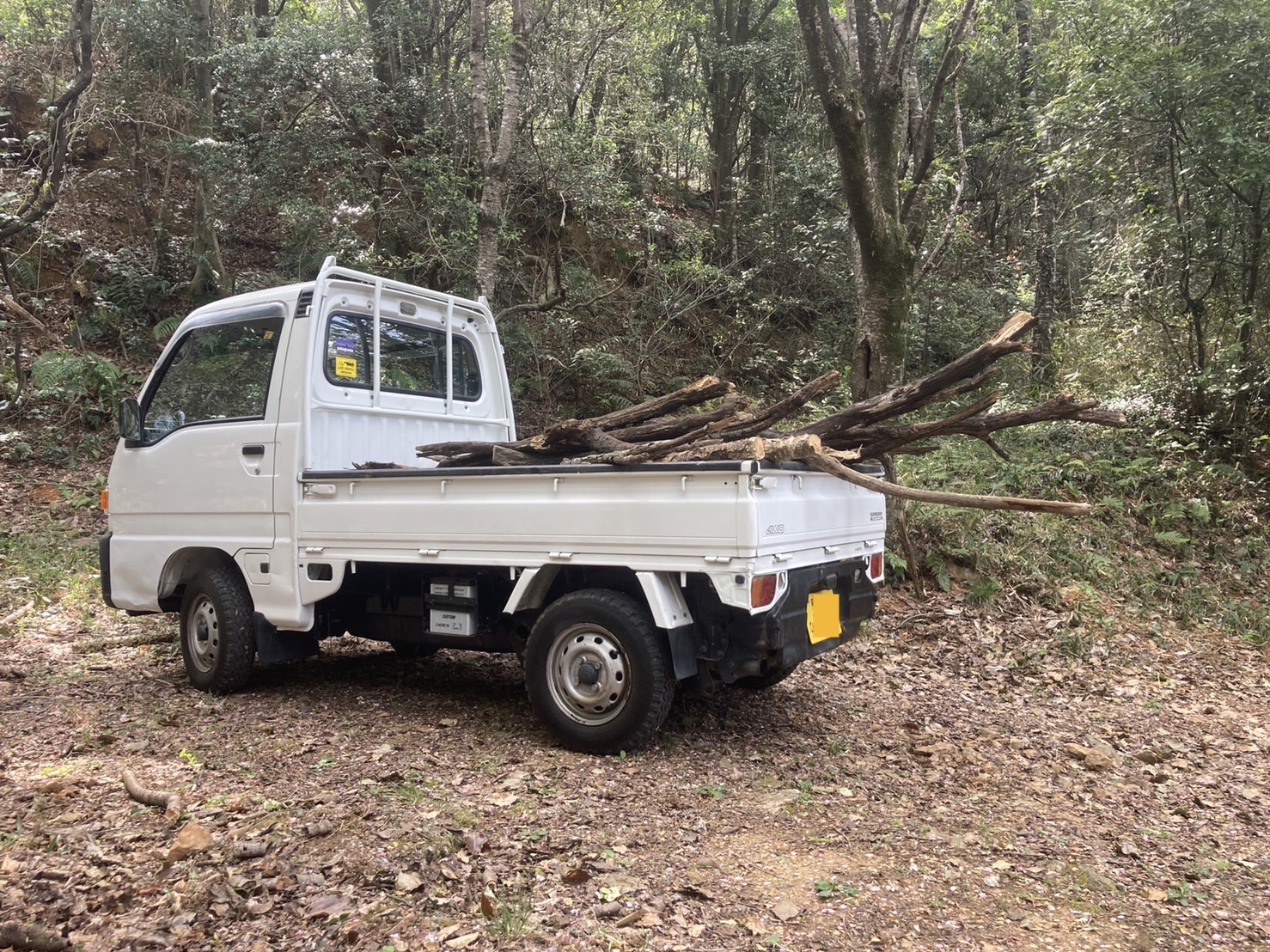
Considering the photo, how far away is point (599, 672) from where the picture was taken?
415 cm

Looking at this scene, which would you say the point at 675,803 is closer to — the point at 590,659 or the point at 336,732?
the point at 590,659

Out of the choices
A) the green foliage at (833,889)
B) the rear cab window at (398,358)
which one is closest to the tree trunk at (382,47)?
the rear cab window at (398,358)

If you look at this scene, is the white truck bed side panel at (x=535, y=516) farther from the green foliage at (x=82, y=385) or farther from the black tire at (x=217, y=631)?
the green foliage at (x=82, y=385)

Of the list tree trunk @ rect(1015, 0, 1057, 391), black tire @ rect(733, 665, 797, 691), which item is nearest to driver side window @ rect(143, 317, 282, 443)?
black tire @ rect(733, 665, 797, 691)

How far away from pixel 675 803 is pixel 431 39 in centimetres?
1360

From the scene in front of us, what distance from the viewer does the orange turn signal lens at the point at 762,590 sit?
12.3ft

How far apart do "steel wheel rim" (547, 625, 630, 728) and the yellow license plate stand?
936 mm

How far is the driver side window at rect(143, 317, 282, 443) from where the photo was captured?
528 centimetres

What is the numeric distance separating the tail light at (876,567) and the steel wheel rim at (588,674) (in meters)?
1.67

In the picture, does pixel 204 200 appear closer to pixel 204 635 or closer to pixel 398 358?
pixel 398 358

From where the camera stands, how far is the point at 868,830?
353cm

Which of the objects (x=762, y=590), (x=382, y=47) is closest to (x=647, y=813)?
(x=762, y=590)

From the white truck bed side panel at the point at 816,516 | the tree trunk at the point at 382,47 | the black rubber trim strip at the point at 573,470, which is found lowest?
the white truck bed side panel at the point at 816,516

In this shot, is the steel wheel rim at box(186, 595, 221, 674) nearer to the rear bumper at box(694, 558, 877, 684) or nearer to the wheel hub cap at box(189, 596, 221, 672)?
the wheel hub cap at box(189, 596, 221, 672)
